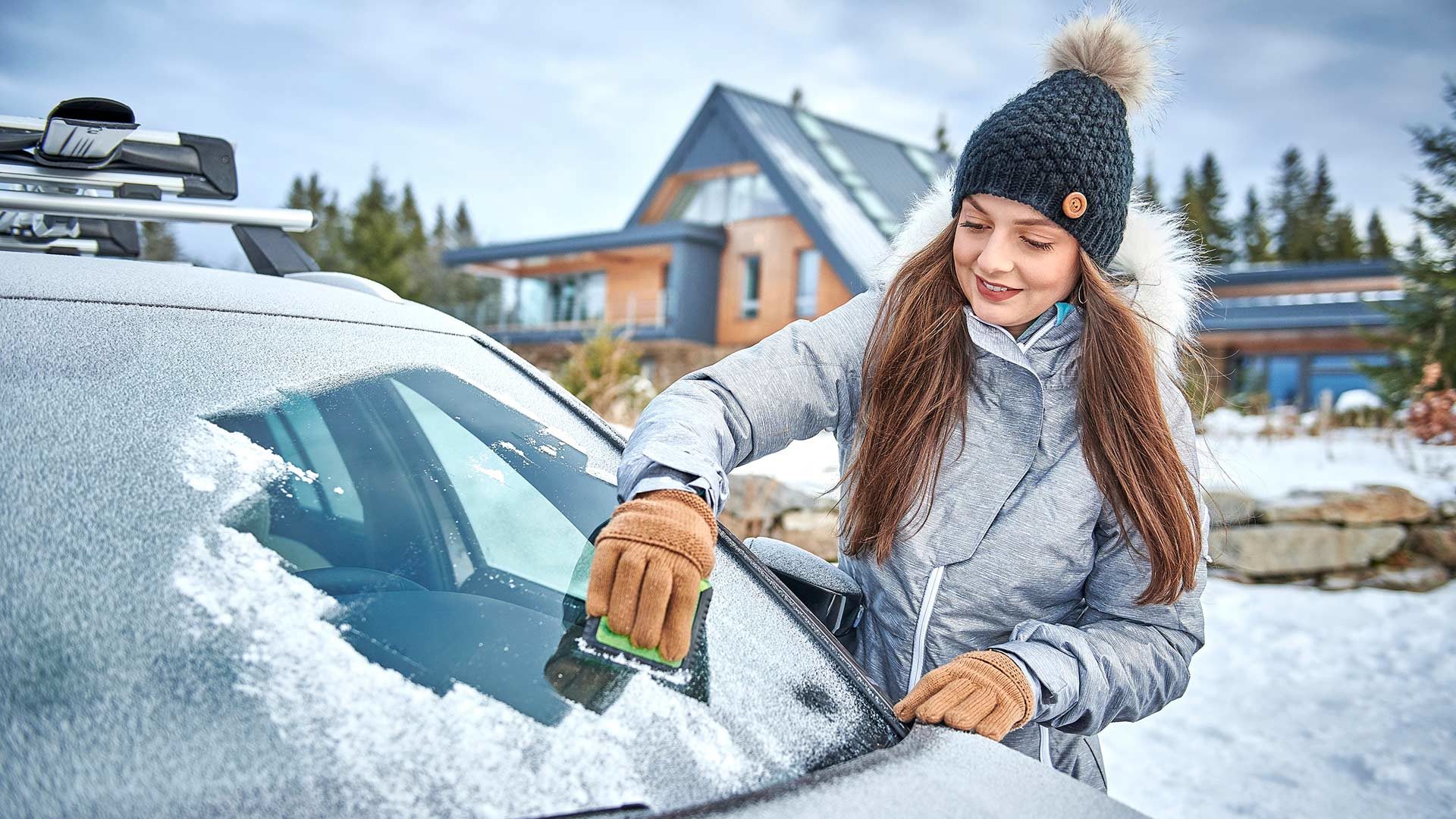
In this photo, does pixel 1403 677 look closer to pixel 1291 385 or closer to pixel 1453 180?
pixel 1453 180

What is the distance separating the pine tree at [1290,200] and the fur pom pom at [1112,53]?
51.8 m

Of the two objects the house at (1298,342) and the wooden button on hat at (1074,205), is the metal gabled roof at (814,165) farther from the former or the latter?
the wooden button on hat at (1074,205)

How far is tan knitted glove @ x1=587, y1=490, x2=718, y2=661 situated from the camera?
0.95 metres

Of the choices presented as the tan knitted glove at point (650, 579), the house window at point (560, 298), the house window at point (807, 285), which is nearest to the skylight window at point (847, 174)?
the house window at point (807, 285)

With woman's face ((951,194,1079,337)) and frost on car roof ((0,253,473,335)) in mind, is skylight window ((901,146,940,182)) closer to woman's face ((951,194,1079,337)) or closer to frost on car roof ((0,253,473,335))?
woman's face ((951,194,1079,337))

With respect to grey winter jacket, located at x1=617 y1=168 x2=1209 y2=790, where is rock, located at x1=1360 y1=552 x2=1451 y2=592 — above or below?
below

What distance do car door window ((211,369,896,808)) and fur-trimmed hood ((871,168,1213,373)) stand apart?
2.49 ft

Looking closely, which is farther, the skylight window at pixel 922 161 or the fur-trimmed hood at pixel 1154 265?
the skylight window at pixel 922 161

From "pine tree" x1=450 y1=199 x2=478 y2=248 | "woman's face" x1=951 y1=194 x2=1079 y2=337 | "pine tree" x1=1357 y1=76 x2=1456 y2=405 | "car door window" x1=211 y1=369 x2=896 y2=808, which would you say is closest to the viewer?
"car door window" x1=211 y1=369 x2=896 y2=808

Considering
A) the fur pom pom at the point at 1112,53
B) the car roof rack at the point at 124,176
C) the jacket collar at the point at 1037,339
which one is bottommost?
the jacket collar at the point at 1037,339

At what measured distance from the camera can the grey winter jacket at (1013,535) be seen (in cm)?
135

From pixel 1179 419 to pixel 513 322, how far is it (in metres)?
24.7

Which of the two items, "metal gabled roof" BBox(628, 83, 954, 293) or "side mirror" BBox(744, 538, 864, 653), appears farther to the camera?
"metal gabled roof" BBox(628, 83, 954, 293)

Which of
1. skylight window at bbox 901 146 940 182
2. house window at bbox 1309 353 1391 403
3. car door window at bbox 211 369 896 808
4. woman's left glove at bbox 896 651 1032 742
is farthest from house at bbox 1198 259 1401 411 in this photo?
car door window at bbox 211 369 896 808
